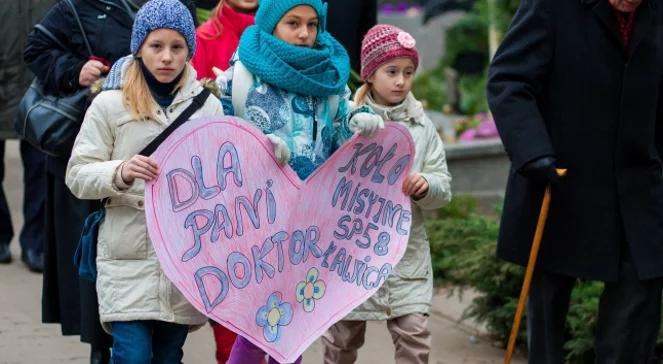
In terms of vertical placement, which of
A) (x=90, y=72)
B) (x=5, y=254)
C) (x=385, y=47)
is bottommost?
(x=5, y=254)

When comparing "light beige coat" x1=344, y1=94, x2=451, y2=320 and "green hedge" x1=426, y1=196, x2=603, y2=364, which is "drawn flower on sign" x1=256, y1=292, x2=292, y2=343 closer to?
"light beige coat" x1=344, y1=94, x2=451, y2=320

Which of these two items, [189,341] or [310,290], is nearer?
[310,290]

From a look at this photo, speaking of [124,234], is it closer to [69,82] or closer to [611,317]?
[69,82]

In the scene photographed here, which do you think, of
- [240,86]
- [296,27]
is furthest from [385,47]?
[240,86]

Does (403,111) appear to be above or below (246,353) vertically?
above

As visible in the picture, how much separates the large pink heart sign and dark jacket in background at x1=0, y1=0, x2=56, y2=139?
12.3 feet

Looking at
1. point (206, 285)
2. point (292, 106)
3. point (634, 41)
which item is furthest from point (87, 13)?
point (634, 41)

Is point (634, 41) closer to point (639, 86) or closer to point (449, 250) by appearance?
point (639, 86)

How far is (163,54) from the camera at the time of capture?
4.99 metres

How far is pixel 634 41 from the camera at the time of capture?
205 inches

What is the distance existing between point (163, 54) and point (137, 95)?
162 mm

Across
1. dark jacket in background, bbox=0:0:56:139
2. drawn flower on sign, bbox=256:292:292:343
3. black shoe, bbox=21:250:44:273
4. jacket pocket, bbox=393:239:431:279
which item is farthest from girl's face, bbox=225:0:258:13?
black shoe, bbox=21:250:44:273

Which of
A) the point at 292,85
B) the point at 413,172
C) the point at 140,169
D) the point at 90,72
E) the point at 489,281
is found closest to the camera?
the point at 140,169

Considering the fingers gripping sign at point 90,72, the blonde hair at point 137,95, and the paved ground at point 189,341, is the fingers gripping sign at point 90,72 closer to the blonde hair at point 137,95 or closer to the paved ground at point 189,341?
the blonde hair at point 137,95
